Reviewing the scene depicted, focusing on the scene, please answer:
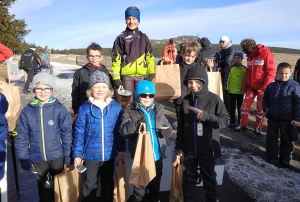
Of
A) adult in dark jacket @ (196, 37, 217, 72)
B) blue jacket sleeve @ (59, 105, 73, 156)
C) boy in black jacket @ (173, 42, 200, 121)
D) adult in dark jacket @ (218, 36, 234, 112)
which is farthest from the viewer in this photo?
adult in dark jacket @ (218, 36, 234, 112)

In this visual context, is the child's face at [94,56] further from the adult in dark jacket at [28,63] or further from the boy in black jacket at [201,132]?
the adult in dark jacket at [28,63]

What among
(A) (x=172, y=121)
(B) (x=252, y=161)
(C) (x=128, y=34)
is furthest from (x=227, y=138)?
(C) (x=128, y=34)

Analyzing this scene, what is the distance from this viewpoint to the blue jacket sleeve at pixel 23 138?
2605 millimetres

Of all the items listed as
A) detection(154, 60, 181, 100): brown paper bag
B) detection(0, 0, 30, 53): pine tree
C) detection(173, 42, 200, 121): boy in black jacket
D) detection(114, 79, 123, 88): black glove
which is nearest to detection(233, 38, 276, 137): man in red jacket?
detection(173, 42, 200, 121): boy in black jacket

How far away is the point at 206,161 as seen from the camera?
9.43ft

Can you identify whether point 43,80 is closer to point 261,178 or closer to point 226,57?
point 261,178

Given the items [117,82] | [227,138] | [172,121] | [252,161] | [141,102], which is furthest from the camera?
[172,121]

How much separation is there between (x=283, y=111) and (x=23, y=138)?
390 cm

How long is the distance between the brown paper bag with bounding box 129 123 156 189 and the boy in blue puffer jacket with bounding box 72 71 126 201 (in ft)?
1.49

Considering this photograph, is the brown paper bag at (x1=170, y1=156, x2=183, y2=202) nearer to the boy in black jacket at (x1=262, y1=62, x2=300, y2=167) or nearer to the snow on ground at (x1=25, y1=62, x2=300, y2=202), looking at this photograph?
the snow on ground at (x1=25, y1=62, x2=300, y2=202)

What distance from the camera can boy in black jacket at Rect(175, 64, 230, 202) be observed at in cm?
279

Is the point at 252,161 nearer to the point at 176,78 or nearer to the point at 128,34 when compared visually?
the point at 176,78

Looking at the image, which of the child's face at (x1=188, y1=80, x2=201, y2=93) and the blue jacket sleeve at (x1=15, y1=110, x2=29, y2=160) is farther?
the child's face at (x1=188, y1=80, x2=201, y2=93)

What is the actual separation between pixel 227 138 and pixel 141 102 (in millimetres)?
3552
